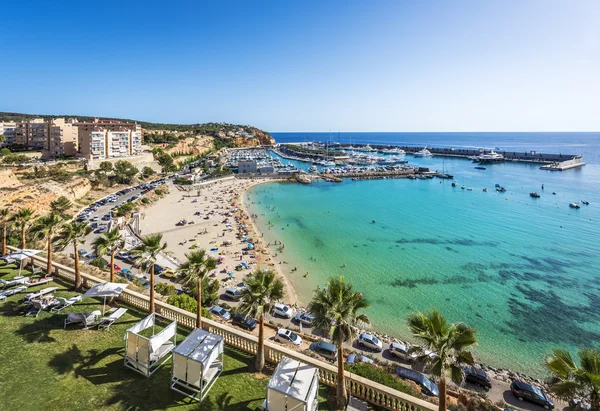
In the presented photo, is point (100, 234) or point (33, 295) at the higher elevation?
point (33, 295)

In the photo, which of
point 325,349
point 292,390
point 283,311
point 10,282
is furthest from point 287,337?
point 10,282

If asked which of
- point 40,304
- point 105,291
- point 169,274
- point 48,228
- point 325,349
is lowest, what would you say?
point 325,349

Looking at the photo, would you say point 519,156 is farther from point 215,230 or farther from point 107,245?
point 107,245

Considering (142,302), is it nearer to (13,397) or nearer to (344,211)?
(13,397)

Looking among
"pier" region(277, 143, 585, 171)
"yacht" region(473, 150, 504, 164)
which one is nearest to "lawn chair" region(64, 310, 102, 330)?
"pier" region(277, 143, 585, 171)

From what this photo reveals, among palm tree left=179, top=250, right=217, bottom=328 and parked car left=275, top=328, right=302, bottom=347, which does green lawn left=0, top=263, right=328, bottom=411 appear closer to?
palm tree left=179, top=250, right=217, bottom=328

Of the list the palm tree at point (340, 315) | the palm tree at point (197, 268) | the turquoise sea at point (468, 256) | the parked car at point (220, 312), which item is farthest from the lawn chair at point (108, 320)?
the turquoise sea at point (468, 256)
